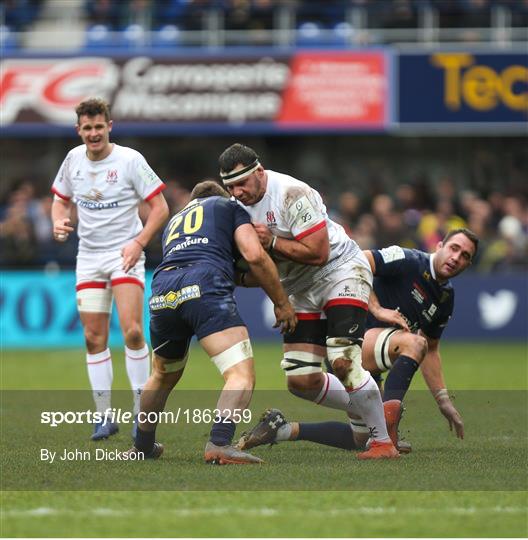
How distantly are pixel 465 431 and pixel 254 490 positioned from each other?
138 inches

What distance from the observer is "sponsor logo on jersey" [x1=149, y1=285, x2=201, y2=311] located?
7855mm

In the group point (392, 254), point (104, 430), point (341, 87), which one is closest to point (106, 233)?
point (104, 430)

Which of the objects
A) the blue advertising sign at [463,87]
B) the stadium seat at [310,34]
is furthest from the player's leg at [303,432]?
the stadium seat at [310,34]

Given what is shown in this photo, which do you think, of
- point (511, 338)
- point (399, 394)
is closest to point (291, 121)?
point (511, 338)

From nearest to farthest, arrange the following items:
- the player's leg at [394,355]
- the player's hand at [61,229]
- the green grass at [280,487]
A: the green grass at [280,487]
the player's leg at [394,355]
the player's hand at [61,229]

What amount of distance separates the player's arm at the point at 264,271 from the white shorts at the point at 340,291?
1.32 feet

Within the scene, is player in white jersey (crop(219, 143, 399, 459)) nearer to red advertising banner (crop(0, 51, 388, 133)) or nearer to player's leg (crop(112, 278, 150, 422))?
player's leg (crop(112, 278, 150, 422))

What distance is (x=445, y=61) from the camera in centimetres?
2359

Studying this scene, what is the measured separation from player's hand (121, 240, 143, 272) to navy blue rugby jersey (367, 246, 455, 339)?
179 centimetres

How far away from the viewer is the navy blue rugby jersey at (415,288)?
937 centimetres

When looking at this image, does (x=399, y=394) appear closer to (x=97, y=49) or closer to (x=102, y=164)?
(x=102, y=164)

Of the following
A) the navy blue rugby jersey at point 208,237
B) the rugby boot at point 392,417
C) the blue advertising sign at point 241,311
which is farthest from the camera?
the blue advertising sign at point 241,311

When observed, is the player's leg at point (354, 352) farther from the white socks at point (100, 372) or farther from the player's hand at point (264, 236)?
the white socks at point (100, 372)

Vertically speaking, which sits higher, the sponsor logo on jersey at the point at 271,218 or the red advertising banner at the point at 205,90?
the sponsor logo on jersey at the point at 271,218
